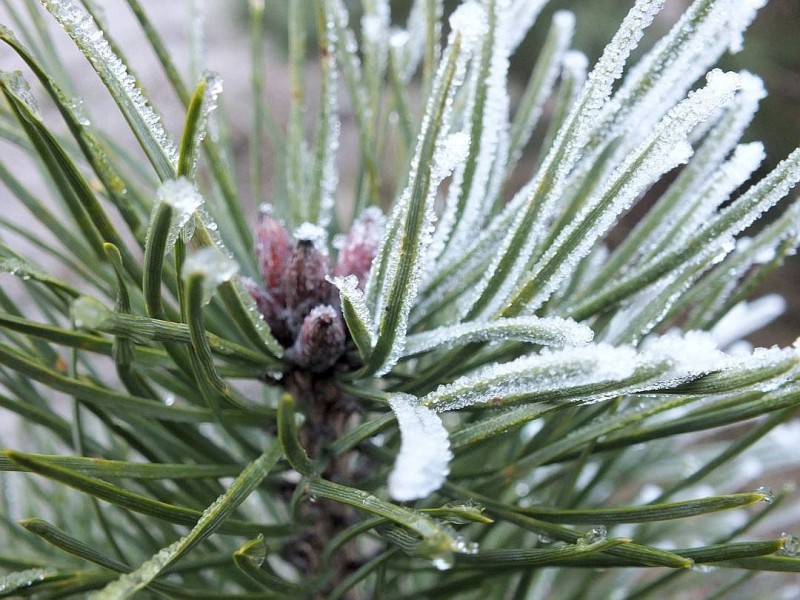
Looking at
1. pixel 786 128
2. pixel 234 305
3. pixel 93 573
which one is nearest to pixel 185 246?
pixel 234 305

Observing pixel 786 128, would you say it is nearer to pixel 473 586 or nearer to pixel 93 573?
pixel 473 586

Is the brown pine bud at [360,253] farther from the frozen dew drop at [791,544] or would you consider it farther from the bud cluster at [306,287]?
the frozen dew drop at [791,544]

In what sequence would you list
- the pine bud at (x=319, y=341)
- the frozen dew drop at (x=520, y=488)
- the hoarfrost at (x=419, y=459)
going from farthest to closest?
the frozen dew drop at (x=520, y=488)
the pine bud at (x=319, y=341)
the hoarfrost at (x=419, y=459)

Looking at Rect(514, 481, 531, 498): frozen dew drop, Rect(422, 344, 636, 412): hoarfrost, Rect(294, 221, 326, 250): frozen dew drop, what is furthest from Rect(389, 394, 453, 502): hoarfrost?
Rect(514, 481, 531, 498): frozen dew drop

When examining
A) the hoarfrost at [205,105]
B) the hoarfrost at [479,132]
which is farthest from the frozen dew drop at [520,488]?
the hoarfrost at [205,105]

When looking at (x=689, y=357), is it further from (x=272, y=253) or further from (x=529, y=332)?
(x=272, y=253)

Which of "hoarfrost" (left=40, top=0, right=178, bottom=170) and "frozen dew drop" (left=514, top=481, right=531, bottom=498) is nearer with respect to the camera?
"hoarfrost" (left=40, top=0, right=178, bottom=170)

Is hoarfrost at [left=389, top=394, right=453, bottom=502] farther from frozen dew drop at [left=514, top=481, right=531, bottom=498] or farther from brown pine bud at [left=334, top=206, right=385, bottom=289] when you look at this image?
frozen dew drop at [left=514, top=481, right=531, bottom=498]
